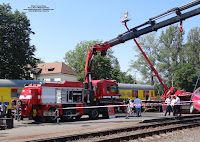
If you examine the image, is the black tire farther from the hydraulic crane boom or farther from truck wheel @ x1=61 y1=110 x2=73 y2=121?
the hydraulic crane boom

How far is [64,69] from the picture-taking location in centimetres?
6525

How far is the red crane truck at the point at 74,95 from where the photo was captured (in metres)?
15.9

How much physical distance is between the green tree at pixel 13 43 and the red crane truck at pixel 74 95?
16967mm

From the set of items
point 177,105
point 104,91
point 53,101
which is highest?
point 104,91

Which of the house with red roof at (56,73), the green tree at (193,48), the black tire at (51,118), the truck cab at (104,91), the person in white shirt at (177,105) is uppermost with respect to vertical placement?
the green tree at (193,48)

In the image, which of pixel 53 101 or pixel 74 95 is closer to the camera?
pixel 53 101

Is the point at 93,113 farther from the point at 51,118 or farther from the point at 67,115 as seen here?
the point at 51,118

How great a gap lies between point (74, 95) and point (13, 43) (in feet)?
62.6

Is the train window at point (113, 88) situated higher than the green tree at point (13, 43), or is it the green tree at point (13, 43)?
the green tree at point (13, 43)

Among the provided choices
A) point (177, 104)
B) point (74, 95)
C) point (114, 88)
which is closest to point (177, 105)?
point (177, 104)

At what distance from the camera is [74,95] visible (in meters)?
17.9

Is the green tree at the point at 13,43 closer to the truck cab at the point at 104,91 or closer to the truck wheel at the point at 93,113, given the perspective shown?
the truck cab at the point at 104,91

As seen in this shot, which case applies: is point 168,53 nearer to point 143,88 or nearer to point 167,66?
point 167,66

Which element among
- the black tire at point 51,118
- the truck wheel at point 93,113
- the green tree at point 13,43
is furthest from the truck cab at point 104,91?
the green tree at point 13,43
